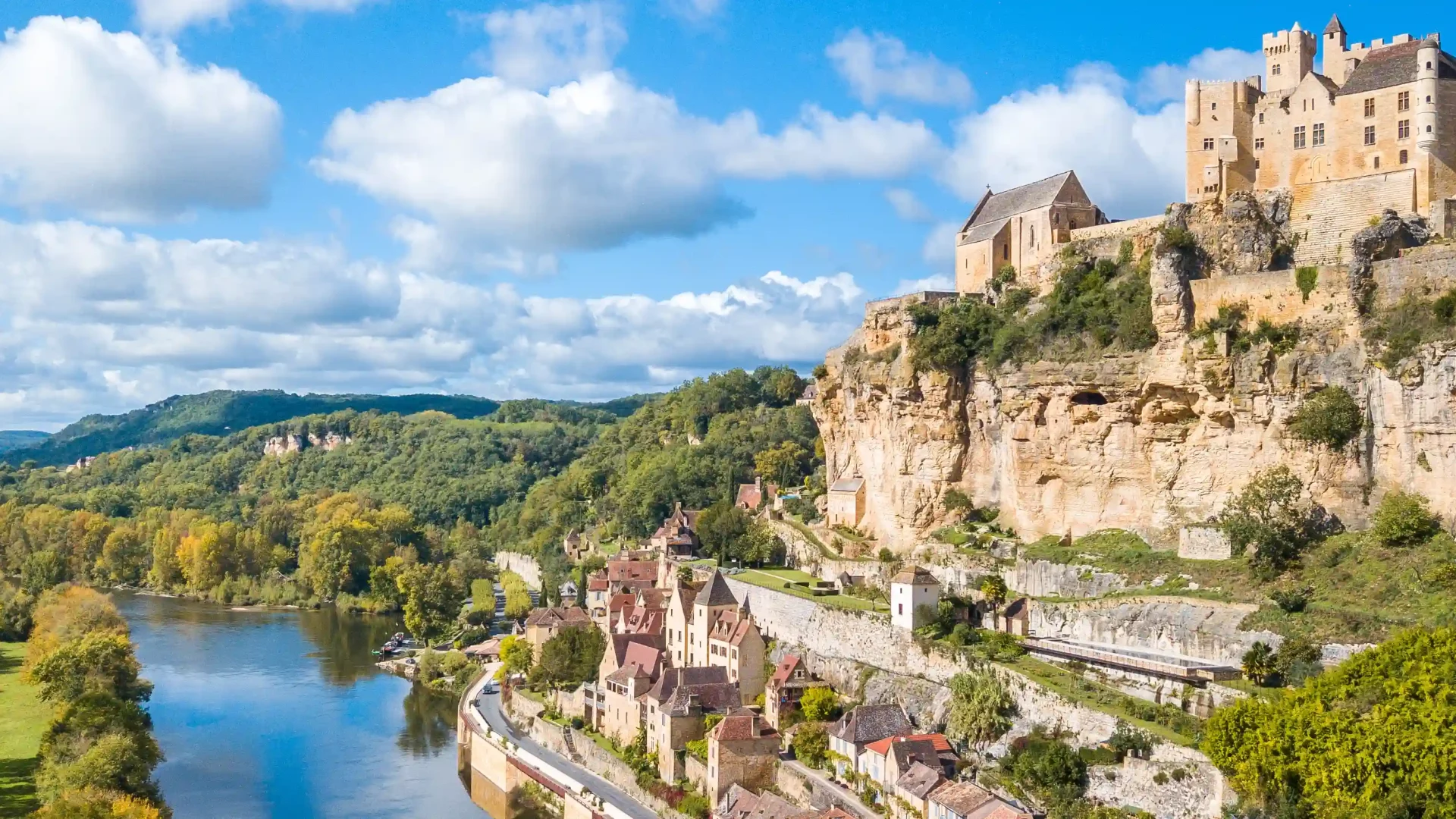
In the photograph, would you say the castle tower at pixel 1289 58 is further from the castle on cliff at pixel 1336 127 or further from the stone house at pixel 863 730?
the stone house at pixel 863 730

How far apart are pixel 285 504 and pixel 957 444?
63.4 meters

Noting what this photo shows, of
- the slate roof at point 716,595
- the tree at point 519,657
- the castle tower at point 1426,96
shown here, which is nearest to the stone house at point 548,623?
the tree at point 519,657

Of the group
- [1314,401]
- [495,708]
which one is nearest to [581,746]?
[495,708]

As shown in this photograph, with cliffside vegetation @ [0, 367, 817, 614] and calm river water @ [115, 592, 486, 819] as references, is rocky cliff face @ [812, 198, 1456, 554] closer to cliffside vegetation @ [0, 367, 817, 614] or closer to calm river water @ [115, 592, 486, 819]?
calm river water @ [115, 592, 486, 819]

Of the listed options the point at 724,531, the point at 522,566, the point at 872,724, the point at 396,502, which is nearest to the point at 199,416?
the point at 396,502

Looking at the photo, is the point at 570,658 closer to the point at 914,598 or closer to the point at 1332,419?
the point at 914,598

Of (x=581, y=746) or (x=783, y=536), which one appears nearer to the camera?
(x=581, y=746)

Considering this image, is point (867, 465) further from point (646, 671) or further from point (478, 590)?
point (478, 590)

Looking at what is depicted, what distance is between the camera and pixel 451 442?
111562 mm

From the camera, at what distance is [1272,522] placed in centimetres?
2927

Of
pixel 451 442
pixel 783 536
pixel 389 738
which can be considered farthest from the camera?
pixel 451 442

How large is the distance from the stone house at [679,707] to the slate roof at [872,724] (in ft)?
14.2

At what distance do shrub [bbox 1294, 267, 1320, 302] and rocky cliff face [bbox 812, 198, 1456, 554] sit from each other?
11cm

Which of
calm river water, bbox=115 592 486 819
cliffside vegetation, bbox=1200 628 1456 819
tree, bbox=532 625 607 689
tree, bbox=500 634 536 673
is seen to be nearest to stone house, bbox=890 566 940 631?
cliffside vegetation, bbox=1200 628 1456 819
